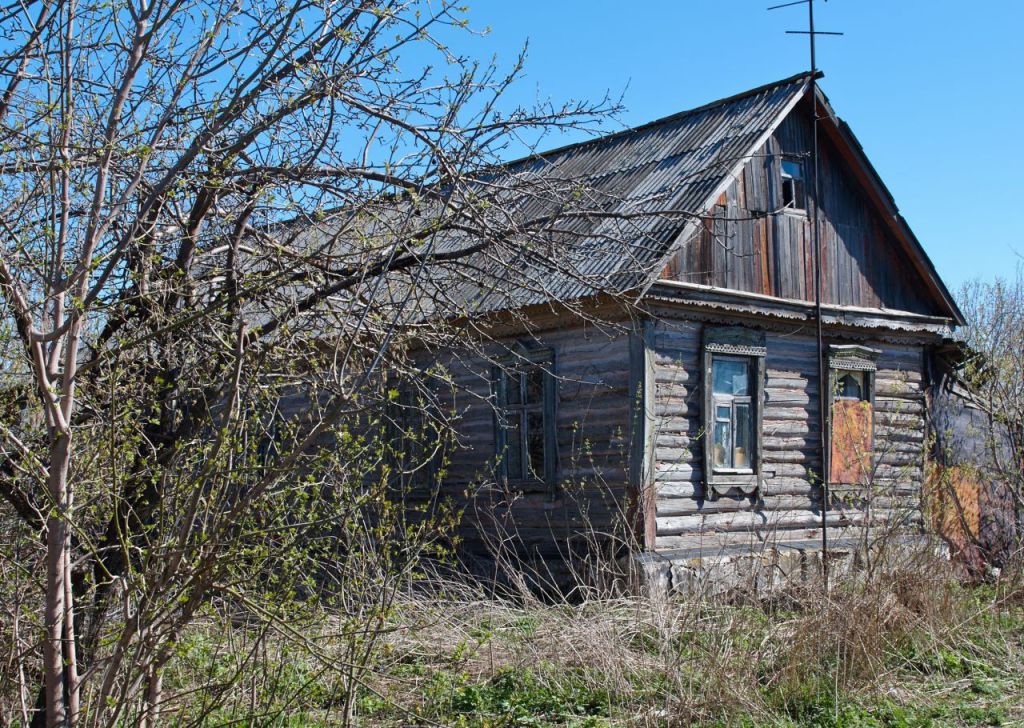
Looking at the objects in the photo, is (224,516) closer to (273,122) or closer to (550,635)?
(273,122)

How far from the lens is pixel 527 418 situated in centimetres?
1228

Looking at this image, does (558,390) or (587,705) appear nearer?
(587,705)

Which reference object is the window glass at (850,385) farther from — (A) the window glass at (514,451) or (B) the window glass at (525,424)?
(A) the window glass at (514,451)

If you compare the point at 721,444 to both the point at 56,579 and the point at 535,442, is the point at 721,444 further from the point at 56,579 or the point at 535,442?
the point at 56,579

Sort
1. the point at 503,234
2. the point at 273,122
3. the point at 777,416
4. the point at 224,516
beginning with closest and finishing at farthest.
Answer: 1. the point at 224,516
2. the point at 273,122
3. the point at 503,234
4. the point at 777,416

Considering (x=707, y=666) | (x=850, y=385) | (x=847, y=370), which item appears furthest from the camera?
(x=850, y=385)

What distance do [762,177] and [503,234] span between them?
7614 mm

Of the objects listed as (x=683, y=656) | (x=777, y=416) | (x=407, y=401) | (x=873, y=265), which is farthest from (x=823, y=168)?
(x=683, y=656)

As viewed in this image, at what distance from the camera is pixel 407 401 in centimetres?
1437

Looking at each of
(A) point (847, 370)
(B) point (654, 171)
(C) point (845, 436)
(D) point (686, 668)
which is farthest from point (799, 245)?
(D) point (686, 668)

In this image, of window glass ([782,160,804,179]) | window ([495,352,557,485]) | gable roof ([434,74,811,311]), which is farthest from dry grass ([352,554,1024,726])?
window glass ([782,160,804,179])

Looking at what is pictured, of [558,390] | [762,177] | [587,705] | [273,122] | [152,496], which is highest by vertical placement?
[762,177]

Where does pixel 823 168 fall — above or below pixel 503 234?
above

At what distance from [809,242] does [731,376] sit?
222 cm
